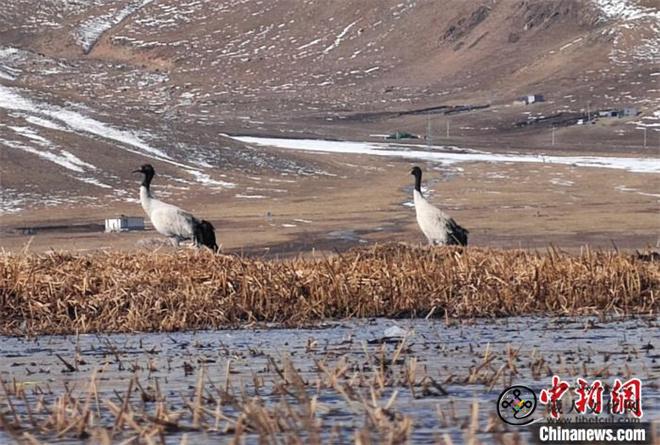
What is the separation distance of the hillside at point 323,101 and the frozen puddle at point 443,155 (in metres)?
6.21

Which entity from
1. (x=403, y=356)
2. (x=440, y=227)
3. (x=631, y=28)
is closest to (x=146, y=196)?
(x=440, y=227)

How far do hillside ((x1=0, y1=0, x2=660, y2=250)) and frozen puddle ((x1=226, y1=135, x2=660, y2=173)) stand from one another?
6.21 metres

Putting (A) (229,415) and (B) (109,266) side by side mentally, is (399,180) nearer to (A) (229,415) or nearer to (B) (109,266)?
(B) (109,266)

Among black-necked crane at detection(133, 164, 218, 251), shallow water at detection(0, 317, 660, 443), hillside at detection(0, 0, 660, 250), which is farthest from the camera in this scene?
hillside at detection(0, 0, 660, 250)

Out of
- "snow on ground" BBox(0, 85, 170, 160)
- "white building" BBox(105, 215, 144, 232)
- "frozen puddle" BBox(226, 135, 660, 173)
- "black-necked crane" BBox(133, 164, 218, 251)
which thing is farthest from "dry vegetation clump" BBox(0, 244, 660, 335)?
"frozen puddle" BBox(226, 135, 660, 173)

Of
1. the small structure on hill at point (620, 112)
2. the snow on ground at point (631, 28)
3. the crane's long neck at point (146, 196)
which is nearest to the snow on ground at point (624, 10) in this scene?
the snow on ground at point (631, 28)

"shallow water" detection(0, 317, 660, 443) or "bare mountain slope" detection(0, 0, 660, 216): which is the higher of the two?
"bare mountain slope" detection(0, 0, 660, 216)

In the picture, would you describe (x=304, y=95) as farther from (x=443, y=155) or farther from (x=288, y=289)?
(x=288, y=289)

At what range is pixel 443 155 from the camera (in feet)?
278

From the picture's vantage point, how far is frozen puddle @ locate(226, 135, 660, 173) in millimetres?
75812

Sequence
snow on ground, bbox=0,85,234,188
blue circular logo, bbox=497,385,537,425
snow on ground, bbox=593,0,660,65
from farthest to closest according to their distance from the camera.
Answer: snow on ground, bbox=593,0,660,65 < snow on ground, bbox=0,85,234,188 < blue circular logo, bbox=497,385,537,425

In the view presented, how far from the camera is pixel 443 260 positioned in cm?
1977

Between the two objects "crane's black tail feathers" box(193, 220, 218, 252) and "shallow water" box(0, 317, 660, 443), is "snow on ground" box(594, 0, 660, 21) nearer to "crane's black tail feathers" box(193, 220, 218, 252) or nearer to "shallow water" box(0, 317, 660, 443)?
"crane's black tail feathers" box(193, 220, 218, 252)

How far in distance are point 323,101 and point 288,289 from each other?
148m
